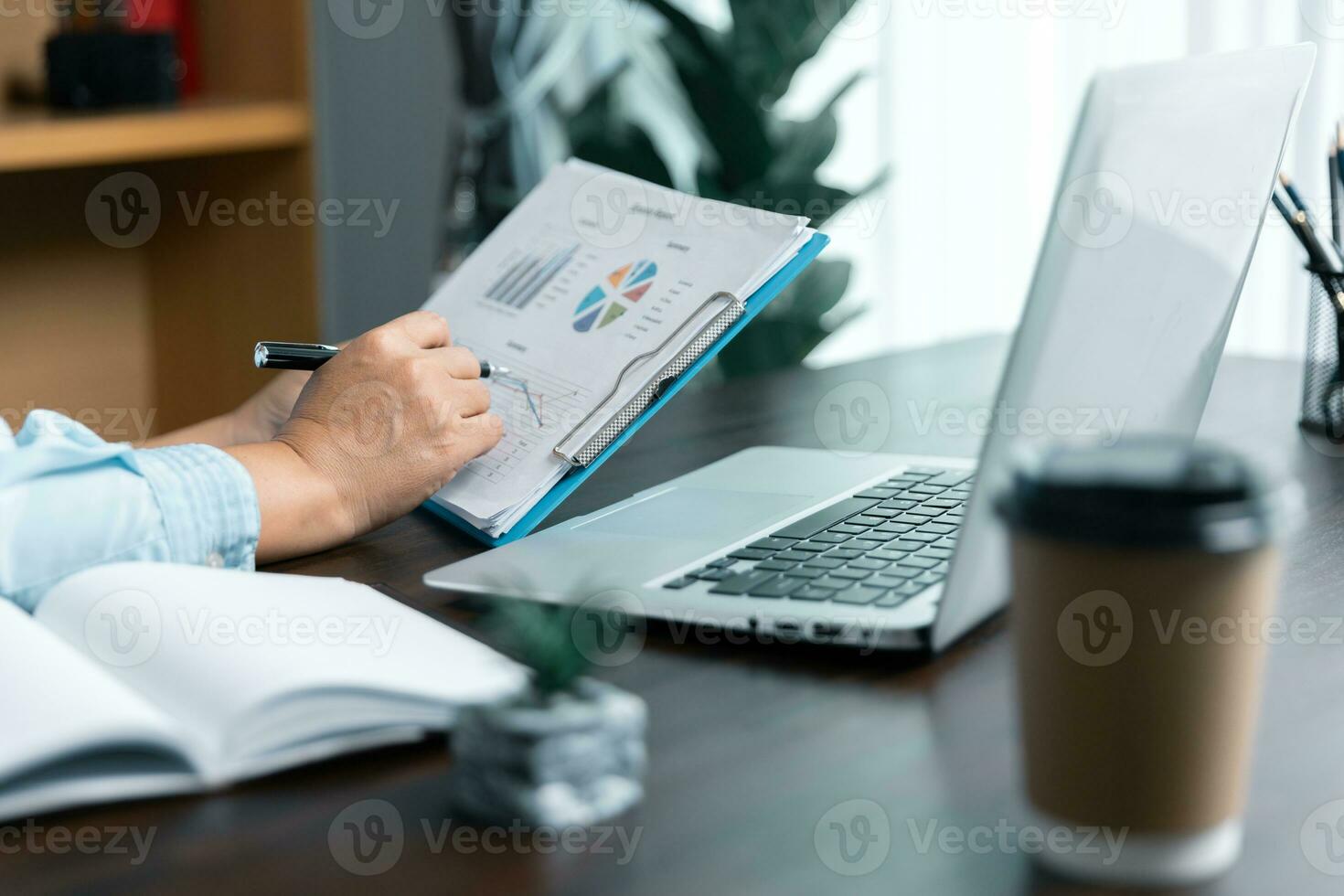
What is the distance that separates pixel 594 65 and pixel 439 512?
1.90 meters

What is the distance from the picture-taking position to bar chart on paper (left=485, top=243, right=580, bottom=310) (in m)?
0.99

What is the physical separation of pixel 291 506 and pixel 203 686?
28 cm

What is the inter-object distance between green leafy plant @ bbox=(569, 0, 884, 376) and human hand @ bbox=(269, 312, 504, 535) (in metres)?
1.38

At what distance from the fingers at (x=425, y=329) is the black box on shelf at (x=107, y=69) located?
4.17 feet

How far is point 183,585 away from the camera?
2.06 feet

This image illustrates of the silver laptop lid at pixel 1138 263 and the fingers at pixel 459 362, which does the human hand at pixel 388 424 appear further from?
the silver laptop lid at pixel 1138 263

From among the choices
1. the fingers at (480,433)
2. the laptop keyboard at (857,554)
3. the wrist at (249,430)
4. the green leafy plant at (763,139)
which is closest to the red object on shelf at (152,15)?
the green leafy plant at (763,139)

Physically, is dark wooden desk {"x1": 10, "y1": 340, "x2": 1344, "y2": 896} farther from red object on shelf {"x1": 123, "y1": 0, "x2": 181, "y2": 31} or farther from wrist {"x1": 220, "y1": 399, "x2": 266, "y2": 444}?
red object on shelf {"x1": 123, "y1": 0, "x2": 181, "y2": 31}

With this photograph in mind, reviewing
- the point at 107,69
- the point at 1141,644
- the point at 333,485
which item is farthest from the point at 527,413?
the point at 107,69

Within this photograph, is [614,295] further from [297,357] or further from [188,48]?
[188,48]

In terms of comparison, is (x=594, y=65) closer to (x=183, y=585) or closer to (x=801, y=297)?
(x=801, y=297)

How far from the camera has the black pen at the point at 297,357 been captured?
91 centimetres

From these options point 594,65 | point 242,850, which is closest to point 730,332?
point 242,850

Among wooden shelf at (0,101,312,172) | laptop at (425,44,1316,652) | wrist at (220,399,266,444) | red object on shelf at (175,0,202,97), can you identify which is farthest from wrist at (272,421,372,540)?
red object on shelf at (175,0,202,97)
